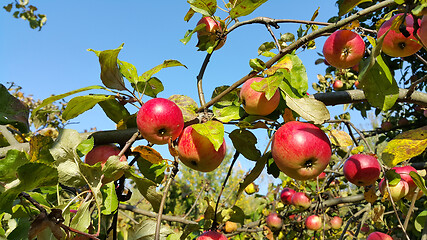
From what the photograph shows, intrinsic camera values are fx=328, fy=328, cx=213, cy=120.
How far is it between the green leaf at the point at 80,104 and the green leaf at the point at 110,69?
2.1 inches

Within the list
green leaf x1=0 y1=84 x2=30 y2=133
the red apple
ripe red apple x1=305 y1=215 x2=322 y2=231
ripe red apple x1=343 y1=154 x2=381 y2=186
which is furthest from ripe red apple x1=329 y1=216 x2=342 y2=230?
green leaf x1=0 y1=84 x2=30 y2=133

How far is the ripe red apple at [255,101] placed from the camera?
0.90 metres

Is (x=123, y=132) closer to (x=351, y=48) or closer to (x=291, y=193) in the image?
(x=351, y=48)

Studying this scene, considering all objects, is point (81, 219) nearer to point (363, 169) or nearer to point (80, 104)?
point (80, 104)

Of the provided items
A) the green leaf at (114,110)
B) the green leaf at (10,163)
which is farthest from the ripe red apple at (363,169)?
the green leaf at (10,163)

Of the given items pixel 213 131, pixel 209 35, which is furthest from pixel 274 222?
pixel 213 131

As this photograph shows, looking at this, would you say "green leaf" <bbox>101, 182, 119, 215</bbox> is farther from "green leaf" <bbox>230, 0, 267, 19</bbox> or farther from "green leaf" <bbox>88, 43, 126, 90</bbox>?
"green leaf" <bbox>230, 0, 267, 19</bbox>

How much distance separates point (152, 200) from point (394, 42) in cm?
86

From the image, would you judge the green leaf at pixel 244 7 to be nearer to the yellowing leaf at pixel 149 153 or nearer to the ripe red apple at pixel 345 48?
the ripe red apple at pixel 345 48

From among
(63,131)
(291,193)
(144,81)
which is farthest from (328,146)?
(291,193)

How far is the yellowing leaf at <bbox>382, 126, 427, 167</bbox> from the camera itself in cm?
88

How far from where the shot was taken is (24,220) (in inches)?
31.7

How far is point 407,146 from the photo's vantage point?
2.97 feet

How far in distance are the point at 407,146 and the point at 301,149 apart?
0.30 metres
